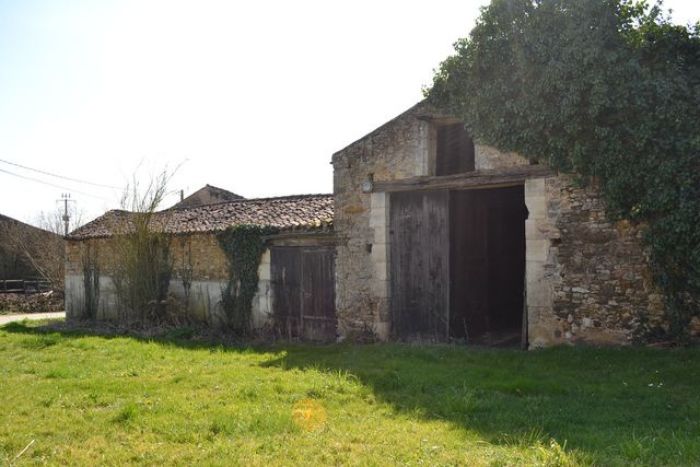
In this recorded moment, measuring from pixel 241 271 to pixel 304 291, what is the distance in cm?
174

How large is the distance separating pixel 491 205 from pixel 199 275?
710 cm

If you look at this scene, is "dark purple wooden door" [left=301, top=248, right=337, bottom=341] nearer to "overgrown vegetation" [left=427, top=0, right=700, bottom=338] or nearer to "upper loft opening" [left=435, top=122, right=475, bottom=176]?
"upper loft opening" [left=435, top=122, right=475, bottom=176]

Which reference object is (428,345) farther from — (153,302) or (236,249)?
(153,302)

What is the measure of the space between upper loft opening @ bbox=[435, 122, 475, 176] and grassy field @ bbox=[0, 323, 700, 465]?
3.24 m

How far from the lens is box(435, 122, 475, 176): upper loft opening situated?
9984mm

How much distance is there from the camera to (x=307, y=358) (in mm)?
8898

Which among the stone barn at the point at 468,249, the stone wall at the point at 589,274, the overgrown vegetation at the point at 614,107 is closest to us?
the overgrown vegetation at the point at 614,107

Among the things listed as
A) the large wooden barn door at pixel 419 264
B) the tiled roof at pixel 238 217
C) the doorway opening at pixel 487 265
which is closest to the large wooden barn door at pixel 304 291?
the tiled roof at pixel 238 217

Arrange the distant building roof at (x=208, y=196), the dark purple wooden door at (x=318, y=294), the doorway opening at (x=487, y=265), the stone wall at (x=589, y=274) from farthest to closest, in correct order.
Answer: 1. the distant building roof at (x=208, y=196)
2. the dark purple wooden door at (x=318, y=294)
3. the doorway opening at (x=487, y=265)
4. the stone wall at (x=589, y=274)

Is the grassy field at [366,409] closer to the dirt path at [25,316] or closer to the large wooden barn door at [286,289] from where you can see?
the large wooden barn door at [286,289]

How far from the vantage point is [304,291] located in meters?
11.9

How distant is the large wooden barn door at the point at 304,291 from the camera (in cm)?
1147

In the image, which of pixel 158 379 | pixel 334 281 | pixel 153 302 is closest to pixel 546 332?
pixel 334 281

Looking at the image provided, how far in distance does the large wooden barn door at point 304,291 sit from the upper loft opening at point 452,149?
2.85 meters
